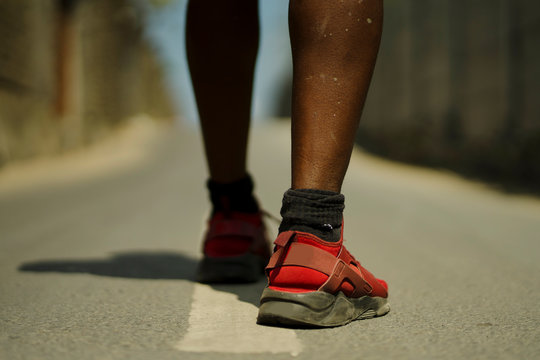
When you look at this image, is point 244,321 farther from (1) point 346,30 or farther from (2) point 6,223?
(2) point 6,223

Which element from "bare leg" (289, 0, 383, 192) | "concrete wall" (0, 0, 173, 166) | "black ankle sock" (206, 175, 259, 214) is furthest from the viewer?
"concrete wall" (0, 0, 173, 166)

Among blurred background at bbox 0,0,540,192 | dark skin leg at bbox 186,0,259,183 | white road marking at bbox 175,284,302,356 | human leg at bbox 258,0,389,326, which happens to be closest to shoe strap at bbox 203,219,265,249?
dark skin leg at bbox 186,0,259,183

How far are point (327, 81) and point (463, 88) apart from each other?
25.2 ft

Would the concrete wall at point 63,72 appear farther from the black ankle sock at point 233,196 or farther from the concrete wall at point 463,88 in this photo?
the black ankle sock at point 233,196

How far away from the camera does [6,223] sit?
337 cm

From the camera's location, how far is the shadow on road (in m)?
1.63

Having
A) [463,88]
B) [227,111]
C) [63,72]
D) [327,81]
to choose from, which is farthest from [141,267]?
[63,72]

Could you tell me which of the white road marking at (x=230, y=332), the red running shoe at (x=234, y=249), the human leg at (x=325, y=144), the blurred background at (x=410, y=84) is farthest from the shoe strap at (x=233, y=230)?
the blurred background at (x=410, y=84)

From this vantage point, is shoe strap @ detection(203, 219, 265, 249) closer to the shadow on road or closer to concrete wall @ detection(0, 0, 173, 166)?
the shadow on road

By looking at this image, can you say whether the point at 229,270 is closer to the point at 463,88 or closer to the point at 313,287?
the point at 313,287

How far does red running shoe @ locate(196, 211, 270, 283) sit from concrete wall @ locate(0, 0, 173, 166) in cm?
717

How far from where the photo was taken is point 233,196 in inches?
69.1

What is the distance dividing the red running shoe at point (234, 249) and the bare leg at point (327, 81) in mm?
446

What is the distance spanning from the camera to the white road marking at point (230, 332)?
3.36ft
